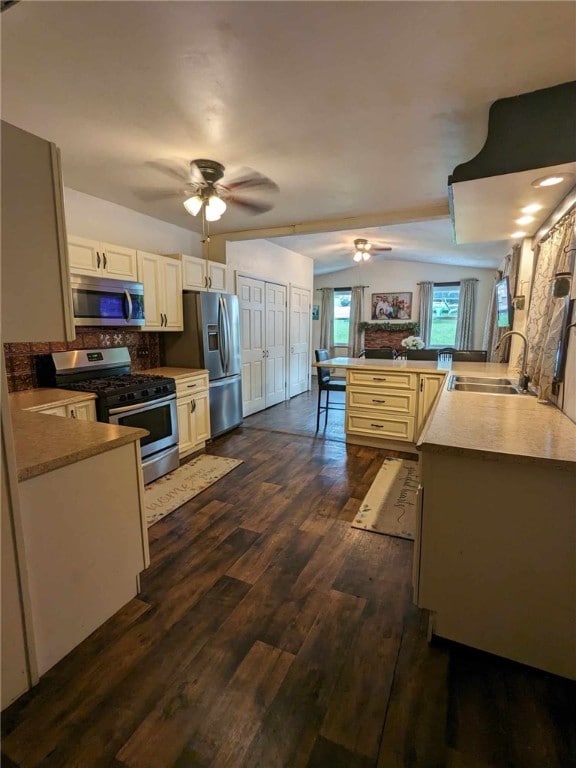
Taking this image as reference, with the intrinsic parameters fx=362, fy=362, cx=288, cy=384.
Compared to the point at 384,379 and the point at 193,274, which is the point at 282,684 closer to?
the point at 384,379

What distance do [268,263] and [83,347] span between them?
3249 millimetres

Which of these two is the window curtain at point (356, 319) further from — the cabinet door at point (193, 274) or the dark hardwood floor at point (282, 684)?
the dark hardwood floor at point (282, 684)

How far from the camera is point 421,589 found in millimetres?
1544

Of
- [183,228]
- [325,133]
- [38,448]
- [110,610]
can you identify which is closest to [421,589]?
[110,610]

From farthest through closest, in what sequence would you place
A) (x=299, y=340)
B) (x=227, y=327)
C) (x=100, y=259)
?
(x=299, y=340)
(x=227, y=327)
(x=100, y=259)

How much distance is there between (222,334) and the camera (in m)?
4.17

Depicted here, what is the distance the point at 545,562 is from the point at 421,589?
0.48 m

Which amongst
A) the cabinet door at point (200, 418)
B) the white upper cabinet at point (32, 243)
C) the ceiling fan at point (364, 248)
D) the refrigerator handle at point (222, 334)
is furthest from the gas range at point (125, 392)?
the ceiling fan at point (364, 248)

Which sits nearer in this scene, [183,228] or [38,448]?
[38,448]

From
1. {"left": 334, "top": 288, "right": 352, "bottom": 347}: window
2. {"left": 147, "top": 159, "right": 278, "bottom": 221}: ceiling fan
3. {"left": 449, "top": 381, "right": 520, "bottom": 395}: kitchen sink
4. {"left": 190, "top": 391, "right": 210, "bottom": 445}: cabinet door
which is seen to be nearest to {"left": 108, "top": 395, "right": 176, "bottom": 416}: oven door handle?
{"left": 190, "top": 391, "right": 210, "bottom": 445}: cabinet door

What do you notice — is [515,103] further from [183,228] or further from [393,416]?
[183,228]

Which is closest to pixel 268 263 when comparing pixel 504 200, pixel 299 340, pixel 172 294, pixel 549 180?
pixel 299 340

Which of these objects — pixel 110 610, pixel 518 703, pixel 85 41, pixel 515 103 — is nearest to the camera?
pixel 518 703

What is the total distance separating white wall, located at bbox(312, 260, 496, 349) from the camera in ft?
25.6
